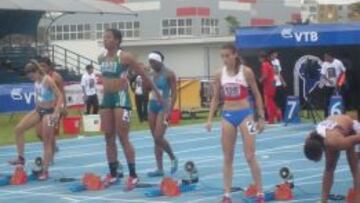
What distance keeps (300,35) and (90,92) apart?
6368mm

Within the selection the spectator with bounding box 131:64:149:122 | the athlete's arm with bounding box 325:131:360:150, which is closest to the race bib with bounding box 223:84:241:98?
the athlete's arm with bounding box 325:131:360:150

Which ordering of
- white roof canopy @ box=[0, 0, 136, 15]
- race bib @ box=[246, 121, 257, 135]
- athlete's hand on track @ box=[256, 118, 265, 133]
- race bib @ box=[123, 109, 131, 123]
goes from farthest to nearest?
white roof canopy @ box=[0, 0, 136, 15] < race bib @ box=[123, 109, 131, 123] < athlete's hand on track @ box=[256, 118, 265, 133] < race bib @ box=[246, 121, 257, 135]

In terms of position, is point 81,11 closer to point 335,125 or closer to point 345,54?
point 345,54

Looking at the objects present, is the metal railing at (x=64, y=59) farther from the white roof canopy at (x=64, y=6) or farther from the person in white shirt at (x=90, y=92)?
the person in white shirt at (x=90, y=92)

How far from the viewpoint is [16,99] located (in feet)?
93.1

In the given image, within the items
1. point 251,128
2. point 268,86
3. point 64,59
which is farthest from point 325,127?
point 64,59

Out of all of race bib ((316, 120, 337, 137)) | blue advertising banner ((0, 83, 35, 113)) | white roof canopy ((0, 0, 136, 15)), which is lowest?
blue advertising banner ((0, 83, 35, 113))

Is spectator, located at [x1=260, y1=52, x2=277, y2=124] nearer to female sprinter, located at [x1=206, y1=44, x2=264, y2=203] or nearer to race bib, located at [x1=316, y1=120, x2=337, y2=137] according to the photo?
female sprinter, located at [x1=206, y1=44, x2=264, y2=203]

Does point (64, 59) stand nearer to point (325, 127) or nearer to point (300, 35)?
point (300, 35)

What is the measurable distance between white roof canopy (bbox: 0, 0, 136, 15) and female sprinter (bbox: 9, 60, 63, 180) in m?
22.5

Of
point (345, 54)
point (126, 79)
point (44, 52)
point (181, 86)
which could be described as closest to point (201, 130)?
point (345, 54)

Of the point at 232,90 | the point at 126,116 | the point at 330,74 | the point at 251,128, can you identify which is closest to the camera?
the point at 251,128

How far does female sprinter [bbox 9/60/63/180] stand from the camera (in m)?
13.9

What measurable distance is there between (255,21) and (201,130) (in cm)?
5121
